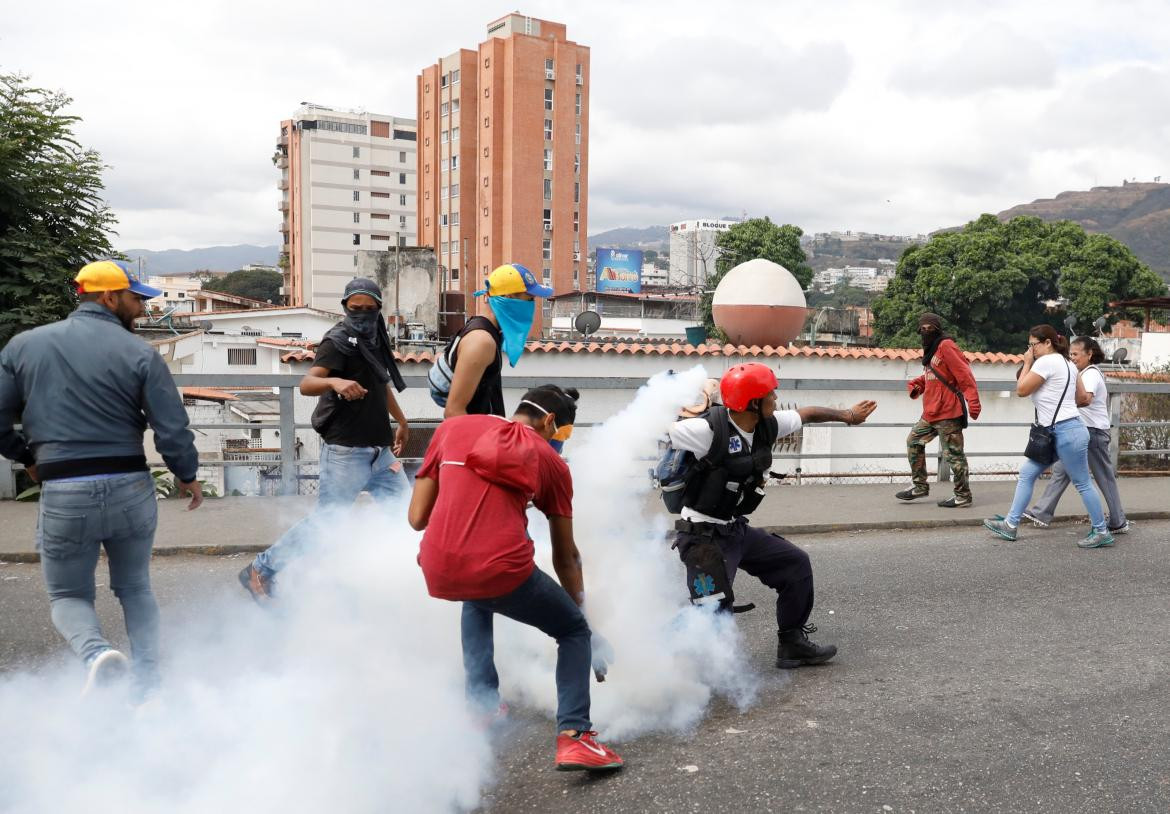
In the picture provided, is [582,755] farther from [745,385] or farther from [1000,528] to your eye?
[1000,528]

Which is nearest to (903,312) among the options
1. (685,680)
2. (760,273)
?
(760,273)

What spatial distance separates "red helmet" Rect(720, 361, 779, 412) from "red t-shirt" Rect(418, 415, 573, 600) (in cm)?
130

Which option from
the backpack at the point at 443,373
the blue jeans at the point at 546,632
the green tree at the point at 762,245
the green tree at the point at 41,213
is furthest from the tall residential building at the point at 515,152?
the blue jeans at the point at 546,632

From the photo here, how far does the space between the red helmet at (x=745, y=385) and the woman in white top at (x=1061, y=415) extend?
431 centimetres

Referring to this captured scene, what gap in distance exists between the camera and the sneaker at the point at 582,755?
3.71 m

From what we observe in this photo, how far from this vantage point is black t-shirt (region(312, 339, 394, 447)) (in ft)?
18.4

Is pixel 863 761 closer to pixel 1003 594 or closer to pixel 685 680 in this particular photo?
pixel 685 680

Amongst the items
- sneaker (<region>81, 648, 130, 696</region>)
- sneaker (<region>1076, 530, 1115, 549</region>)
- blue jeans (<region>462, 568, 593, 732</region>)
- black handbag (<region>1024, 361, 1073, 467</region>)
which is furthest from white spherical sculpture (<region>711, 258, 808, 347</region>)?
sneaker (<region>81, 648, 130, 696</region>)

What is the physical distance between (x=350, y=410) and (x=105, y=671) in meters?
2.03

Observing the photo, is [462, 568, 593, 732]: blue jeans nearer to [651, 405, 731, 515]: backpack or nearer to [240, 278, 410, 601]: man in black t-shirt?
[651, 405, 731, 515]: backpack

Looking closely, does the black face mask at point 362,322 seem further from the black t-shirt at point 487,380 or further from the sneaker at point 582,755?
the sneaker at point 582,755

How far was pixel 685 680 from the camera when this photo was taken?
4500 mm

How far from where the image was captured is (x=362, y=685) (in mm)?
3883

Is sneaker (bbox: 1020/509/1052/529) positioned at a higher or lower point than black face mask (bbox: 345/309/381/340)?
lower
